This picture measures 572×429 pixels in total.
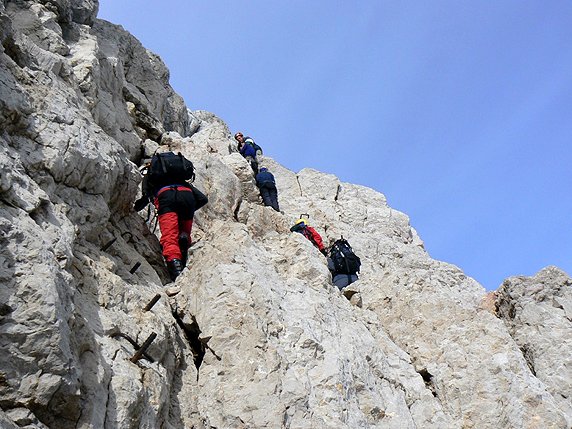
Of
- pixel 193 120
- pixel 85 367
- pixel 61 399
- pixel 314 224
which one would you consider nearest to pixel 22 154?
pixel 85 367

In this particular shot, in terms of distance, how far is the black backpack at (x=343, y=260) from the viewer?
1686 cm

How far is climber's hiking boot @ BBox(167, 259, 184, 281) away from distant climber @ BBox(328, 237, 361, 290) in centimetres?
593

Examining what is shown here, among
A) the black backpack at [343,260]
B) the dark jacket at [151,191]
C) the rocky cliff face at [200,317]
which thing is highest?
the black backpack at [343,260]

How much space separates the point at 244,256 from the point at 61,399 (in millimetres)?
5759

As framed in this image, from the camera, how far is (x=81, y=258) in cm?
908

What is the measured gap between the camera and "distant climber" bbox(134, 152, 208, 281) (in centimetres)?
1203

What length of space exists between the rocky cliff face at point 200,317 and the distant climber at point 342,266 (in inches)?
20.2

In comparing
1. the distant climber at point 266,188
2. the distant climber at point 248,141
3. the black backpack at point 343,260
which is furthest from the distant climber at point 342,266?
the distant climber at point 248,141

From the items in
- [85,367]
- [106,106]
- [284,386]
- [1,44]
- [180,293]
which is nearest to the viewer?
[85,367]

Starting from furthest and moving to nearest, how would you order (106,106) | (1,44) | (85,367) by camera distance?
(106,106), (1,44), (85,367)

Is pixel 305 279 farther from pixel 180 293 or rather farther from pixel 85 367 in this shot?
pixel 85 367

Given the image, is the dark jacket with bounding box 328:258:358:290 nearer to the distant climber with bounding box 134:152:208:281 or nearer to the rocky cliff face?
the rocky cliff face

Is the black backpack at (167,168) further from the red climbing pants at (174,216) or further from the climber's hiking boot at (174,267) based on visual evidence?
the climber's hiking boot at (174,267)

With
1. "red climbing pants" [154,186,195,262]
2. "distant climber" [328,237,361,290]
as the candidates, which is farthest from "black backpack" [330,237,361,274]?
"red climbing pants" [154,186,195,262]
